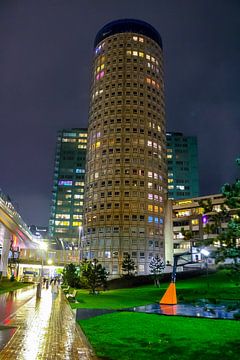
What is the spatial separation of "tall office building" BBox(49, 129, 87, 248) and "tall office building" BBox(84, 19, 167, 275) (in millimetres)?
60917

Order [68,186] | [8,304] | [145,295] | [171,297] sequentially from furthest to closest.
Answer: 1. [68,186]
2. [145,295]
3. [171,297]
4. [8,304]

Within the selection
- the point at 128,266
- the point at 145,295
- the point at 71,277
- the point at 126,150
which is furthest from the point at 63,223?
the point at 145,295

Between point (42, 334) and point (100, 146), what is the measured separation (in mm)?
83276

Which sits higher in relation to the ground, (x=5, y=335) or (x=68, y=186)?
(x=68, y=186)

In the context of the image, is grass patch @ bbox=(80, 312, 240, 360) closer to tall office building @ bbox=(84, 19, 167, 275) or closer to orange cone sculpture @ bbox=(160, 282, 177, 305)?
orange cone sculpture @ bbox=(160, 282, 177, 305)

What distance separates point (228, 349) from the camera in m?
11.8

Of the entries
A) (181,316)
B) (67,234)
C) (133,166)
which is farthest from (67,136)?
(181,316)

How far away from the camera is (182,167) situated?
14988cm

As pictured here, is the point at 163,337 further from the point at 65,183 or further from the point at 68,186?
the point at 65,183

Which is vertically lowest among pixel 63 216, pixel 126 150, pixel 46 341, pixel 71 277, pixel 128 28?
pixel 71 277

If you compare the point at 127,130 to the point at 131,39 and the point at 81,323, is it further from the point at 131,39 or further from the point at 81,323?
the point at 81,323

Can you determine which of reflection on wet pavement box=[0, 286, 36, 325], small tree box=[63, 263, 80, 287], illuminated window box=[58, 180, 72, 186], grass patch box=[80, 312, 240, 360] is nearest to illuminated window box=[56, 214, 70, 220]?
illuminated window box=[58, 180, 72, 186]

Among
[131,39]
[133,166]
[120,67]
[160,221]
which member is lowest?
[160,221]

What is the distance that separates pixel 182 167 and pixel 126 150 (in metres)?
64.2
